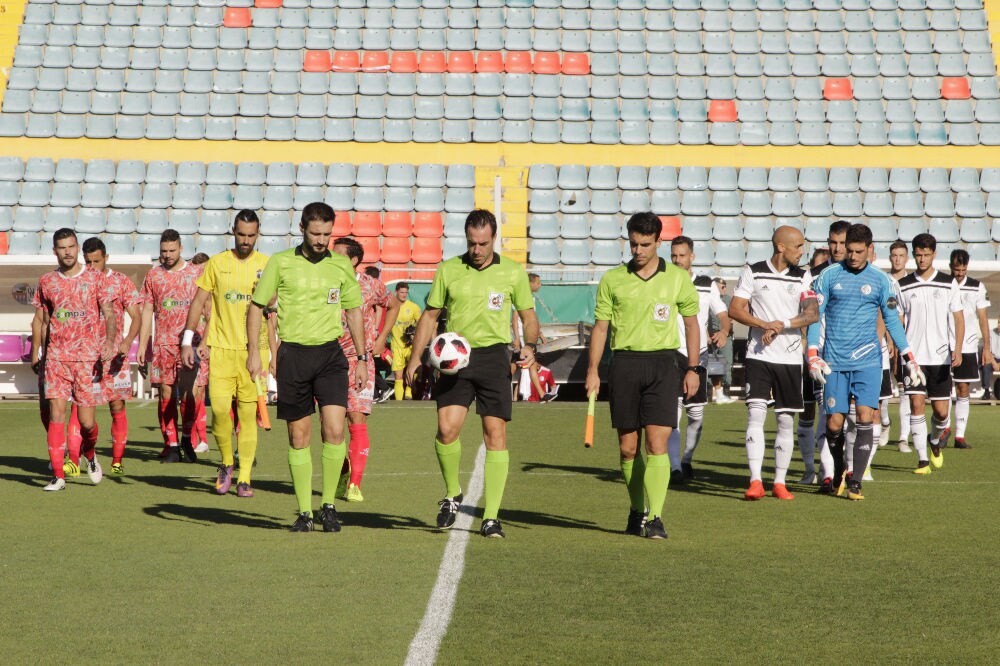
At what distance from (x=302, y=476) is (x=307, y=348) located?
78 cm

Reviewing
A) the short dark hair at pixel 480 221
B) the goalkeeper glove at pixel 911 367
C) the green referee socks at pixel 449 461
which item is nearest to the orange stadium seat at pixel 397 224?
the goalkeeper glove at pixel 911 367

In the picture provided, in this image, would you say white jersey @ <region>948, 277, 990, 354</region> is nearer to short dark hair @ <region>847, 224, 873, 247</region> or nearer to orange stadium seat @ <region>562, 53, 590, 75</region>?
short dark hair @ <region>847, 224, 873, 247</region>

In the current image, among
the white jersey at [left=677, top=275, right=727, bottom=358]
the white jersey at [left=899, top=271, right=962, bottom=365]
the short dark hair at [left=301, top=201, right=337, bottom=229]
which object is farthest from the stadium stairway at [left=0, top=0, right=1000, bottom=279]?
the short dark hair at [left=301, top=201, right=337, bottom=229]

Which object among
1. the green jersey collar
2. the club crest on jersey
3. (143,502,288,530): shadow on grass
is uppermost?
the green jersey collar

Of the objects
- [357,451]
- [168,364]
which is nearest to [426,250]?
[168,364]

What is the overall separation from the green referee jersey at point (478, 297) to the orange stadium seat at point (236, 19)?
2640cm

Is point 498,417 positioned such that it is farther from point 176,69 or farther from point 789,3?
point 789,3

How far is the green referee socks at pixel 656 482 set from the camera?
25.6ft

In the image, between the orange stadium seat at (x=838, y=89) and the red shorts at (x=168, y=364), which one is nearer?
the red shorts at (x=168, y=364)

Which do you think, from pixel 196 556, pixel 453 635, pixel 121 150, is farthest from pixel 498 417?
pixel 121 150

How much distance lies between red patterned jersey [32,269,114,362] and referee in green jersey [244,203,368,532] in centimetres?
288

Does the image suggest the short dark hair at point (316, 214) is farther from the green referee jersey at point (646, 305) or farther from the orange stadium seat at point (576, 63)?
the orange stadium seat at point (576, 63)

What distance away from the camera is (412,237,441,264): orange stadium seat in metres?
26.4

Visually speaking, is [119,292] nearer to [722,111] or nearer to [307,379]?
[307,379]
